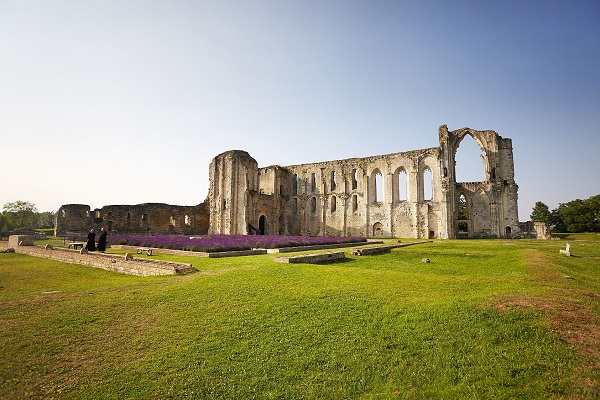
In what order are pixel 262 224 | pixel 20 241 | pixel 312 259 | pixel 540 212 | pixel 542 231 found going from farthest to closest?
pixel 540 212 → pixel 262 224 → pixel 542 231 → pixel 20 241 → pixel 312 259

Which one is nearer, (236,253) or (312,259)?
(312,259)

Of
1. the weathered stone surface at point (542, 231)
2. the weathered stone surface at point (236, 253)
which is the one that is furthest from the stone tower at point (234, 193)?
the weathered stone surface at point (542, 231)

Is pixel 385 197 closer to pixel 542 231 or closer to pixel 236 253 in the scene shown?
pixel 542 231

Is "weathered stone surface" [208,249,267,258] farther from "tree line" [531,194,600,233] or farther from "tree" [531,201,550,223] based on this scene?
"tree" [531,201,550,223]

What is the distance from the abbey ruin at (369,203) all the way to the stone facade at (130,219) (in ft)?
0.36

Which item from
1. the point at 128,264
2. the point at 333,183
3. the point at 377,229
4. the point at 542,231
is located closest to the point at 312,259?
the point at 128,264

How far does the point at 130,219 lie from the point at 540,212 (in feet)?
238

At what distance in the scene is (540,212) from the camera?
67875 mm

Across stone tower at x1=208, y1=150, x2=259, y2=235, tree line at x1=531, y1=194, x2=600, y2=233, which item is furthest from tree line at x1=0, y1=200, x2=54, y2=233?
tree line at x1=531, y1=194, x2=600, y2=233

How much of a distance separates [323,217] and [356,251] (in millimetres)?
27315

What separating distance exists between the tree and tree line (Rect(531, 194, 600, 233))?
978mm

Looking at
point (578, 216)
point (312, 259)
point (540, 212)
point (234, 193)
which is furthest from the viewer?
point (540, 212)

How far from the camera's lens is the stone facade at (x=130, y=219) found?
3681 cm

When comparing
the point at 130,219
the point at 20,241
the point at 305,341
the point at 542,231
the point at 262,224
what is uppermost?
the point at 130,219
